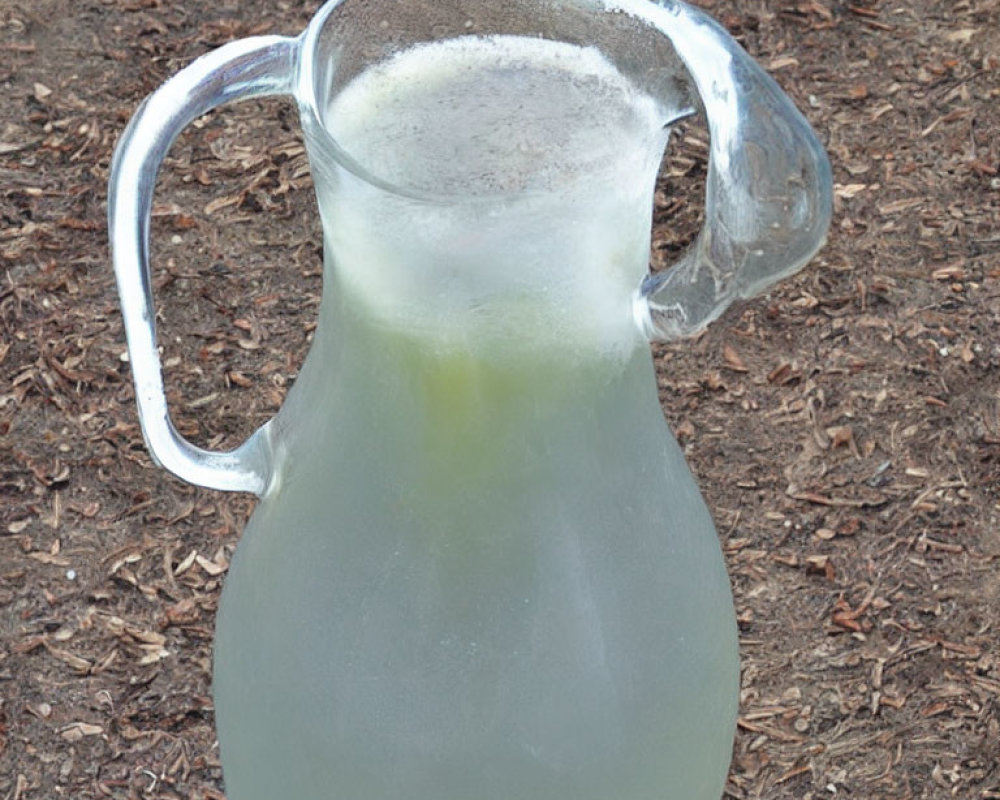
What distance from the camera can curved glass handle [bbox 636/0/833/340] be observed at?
0.98 meters

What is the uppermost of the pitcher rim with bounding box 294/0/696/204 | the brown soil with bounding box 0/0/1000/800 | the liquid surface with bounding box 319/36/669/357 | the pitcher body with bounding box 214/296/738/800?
the pitcher rim with bounding box 294/0/696/204

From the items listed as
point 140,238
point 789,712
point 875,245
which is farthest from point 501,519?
point 875,245

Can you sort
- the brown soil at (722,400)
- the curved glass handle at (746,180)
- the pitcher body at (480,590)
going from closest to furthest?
the curved glass handle at (746,180), the pitcher body at (480,590), the brown soil at (722,400)

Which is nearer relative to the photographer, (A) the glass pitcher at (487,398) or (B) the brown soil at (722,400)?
(A) the glass pitcher at (487,398)

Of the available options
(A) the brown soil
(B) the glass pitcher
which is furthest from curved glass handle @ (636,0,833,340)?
(A) the brown soil

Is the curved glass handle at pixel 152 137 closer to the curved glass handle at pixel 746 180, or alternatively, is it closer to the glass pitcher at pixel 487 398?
the glass pitcher at pixel 487 398

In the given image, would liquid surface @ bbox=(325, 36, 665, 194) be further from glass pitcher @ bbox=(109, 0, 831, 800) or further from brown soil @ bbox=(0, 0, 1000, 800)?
brown soil @ bbox=(0, 0, 1000, 800)

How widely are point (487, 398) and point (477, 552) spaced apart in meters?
0.11

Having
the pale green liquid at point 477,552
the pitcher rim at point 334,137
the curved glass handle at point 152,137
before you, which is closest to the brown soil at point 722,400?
the pale green liquid at point 477,552

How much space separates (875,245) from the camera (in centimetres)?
261

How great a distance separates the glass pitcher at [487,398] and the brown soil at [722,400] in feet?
2.99

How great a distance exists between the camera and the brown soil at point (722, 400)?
6.83ft

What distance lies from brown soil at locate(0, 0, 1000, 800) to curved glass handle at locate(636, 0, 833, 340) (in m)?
1.14

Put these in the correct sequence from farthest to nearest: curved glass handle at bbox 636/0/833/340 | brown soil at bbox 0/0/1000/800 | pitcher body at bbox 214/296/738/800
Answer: brown soil at bbox 0/0/1000/800, pitcher body at bbox 214/296/738/800, curved glass handle at bbox 636/0/833/340
